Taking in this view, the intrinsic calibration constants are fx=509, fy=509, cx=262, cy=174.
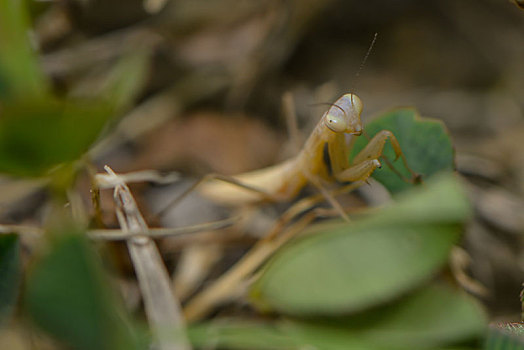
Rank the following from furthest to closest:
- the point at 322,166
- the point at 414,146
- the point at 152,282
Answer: the point at 322,166, the point at 414,146, the point at 152,282

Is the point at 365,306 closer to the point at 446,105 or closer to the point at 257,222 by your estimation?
the point at 257,222

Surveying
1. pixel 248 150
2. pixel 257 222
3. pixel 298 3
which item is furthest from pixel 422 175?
pixel 298 3

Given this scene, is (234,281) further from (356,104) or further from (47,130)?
→ (47,130)

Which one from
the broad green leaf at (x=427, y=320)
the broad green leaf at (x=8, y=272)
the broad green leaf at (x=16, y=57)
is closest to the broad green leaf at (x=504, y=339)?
the broad green leaf at (x=427, y=320)

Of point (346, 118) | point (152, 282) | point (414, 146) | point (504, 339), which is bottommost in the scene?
point (504, 339)

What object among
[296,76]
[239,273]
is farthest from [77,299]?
[296,76]

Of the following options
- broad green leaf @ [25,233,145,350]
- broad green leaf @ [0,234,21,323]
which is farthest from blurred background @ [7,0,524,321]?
broad green leaf @ [25,233,145,350]

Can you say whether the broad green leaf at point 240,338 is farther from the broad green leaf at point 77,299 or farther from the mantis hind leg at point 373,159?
the mantis hind leg at point 373,159
